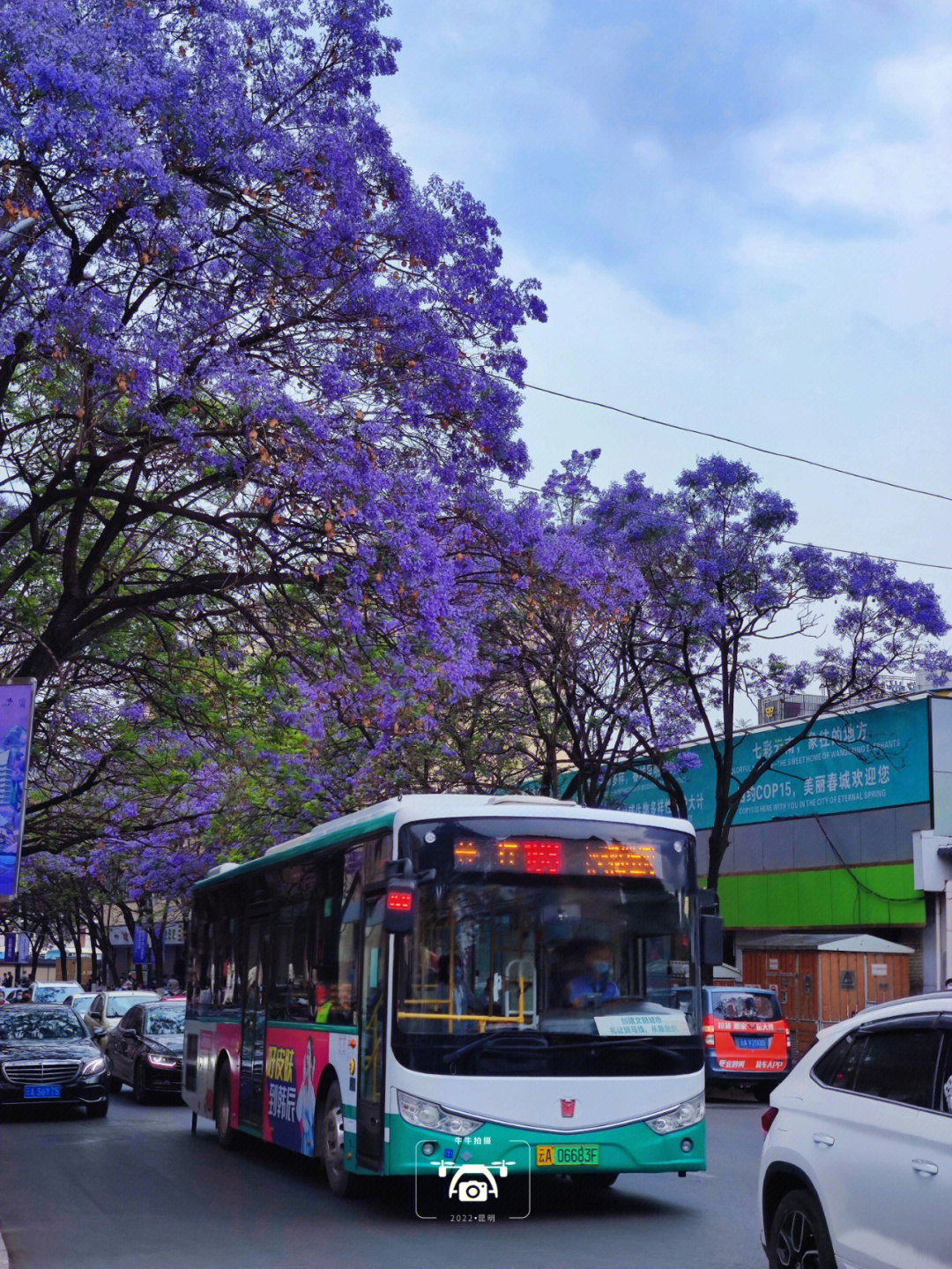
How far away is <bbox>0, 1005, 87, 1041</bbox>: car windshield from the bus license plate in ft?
40.6

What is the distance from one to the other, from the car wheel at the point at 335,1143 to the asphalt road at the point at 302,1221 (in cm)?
15

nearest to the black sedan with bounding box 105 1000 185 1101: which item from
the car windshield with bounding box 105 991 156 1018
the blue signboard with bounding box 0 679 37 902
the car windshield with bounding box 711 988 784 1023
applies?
the car windshield with bounding box 105 991 156 1018

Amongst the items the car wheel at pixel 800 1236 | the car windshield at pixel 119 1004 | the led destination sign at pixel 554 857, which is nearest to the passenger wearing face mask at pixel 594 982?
the led destination sign at pixel 554 857

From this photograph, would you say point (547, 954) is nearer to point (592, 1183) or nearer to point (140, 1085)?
point (592, 1183)

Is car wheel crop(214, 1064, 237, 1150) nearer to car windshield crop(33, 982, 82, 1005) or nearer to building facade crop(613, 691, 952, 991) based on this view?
building facade crop(613, 691, 952, 991)

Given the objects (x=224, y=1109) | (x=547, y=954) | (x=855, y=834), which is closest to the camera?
(x=547, y=954)

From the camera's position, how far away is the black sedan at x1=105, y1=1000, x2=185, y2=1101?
922 inches

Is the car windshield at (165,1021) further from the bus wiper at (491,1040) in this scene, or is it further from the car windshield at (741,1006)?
the bus wiper at (491,1040)

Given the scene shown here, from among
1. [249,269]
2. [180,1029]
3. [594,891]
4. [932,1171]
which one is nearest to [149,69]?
[249,269]

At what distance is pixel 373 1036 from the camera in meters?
11.3

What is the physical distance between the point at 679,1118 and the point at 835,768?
22787 mm

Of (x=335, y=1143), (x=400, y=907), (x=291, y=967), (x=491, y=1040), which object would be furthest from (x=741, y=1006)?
(x=400, y=907)

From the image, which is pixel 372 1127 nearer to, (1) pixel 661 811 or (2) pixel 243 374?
(2) pixel 243 374

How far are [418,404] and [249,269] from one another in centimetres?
183
